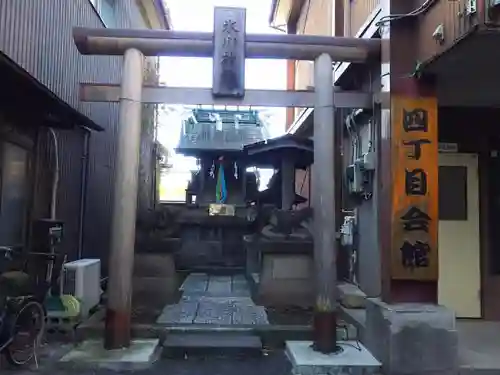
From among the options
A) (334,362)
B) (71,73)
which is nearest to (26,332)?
(334,362)

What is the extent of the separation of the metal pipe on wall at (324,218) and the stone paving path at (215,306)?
1.52 metres

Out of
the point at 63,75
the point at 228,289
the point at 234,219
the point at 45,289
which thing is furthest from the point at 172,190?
the point at 45,289

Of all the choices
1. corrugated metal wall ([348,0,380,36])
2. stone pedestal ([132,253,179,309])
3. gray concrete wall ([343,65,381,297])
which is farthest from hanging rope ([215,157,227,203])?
corrugated metal wall ([348,0,380,36])

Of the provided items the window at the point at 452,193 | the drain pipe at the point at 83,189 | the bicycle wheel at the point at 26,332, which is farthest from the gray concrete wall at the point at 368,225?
the drain pipe at the point at 83,189

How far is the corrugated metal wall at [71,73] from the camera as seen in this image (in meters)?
7.87

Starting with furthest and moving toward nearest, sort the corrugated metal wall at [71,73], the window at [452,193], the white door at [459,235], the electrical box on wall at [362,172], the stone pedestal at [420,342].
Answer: the window at [452,193] → the white door at [459,235] → the electrical box on wall at [362,172] → the corrugated metal wall at [71,73] → the stone pedestal at [420,342]

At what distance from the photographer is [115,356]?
6.86 m

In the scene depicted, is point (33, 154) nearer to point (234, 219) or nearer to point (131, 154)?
point (131, 154)

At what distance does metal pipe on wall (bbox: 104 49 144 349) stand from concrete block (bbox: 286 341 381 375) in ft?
7.74

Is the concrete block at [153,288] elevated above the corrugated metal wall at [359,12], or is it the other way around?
the corrugated metal wall at [359,12]

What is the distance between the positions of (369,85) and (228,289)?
5.74 m

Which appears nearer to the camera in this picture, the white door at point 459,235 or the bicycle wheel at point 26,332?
the bicycle wheel at point 26,332

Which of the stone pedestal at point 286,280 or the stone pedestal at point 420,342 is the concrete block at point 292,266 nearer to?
the stone pedestal at point 286,280

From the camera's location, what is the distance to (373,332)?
701cm
